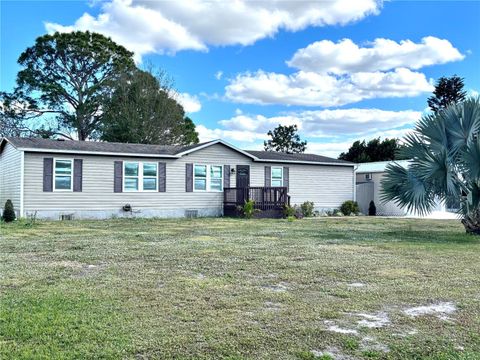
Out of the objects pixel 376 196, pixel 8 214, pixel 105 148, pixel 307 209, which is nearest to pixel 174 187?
pixel 105 148

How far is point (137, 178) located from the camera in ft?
57.1

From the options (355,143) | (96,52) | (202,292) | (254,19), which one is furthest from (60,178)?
(355,143)

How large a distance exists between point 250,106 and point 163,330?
1130 inches

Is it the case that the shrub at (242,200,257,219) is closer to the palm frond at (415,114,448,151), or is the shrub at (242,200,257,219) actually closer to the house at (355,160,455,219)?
the palm frond at (415,114,448,151)

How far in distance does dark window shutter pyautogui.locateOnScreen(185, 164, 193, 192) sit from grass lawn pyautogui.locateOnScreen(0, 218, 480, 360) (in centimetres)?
998

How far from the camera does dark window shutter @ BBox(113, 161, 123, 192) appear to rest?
16969 millimetres

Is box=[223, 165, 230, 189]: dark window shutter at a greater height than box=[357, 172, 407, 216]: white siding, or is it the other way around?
box=[223, 165, 230, 189]: dark window shutter

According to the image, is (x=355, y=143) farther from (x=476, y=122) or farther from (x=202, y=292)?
(x=202, y=292)

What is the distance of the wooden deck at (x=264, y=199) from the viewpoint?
720 inches

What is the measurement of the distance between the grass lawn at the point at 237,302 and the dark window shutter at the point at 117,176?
860cm

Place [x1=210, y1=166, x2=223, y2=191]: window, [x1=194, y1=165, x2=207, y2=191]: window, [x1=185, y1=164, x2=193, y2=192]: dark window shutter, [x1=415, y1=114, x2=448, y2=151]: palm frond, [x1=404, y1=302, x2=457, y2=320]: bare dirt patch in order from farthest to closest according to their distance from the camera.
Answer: [x1=210, y1=166, x2=223, y2=191]: window < [x1=194, y1=165, x2=207, y2=191]: window < [x1=185, y1=164, x2=193, y2=192]: dark window shutter < [x1=415, y1=114, x2=448, y2=151]: palm frond < [x1=404, y1=302, x2=457, y2=320]: bare dirt patch

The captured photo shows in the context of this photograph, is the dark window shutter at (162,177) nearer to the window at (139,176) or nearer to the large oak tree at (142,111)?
the window at (139,176)

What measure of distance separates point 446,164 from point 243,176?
399 inches

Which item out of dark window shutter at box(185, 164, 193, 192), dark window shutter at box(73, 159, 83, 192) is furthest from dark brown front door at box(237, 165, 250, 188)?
dark window shutter at box(73, 159, 83, 192)
